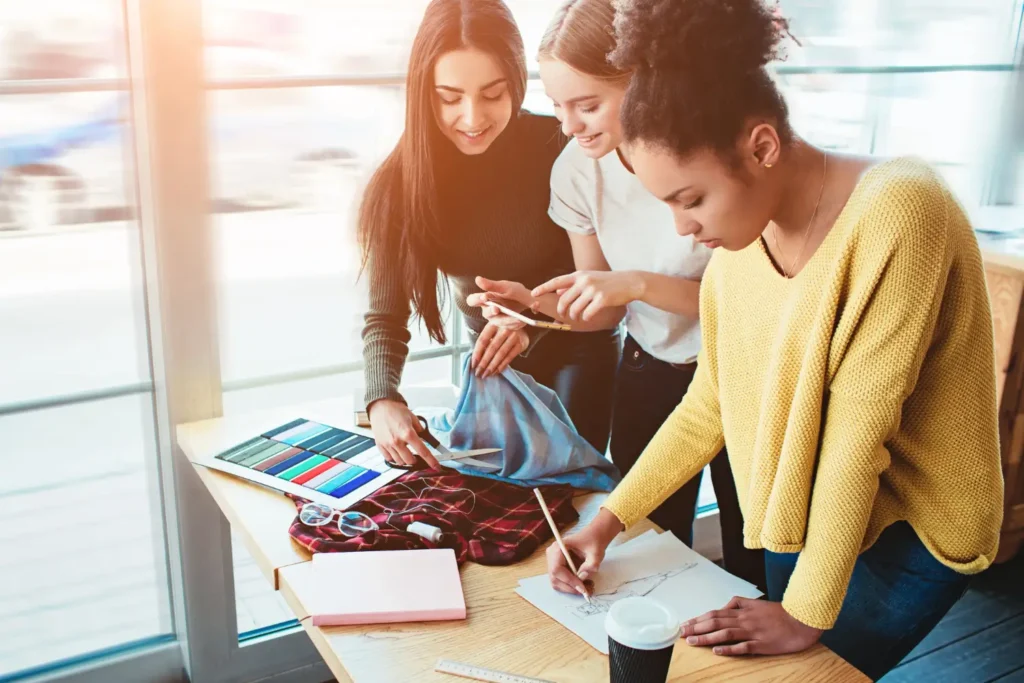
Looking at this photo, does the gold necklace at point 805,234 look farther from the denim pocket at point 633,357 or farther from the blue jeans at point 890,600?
the denim pocket at point 633,357

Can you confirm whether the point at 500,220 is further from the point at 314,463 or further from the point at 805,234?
the point at 805,234

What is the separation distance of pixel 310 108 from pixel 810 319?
98 centimetres

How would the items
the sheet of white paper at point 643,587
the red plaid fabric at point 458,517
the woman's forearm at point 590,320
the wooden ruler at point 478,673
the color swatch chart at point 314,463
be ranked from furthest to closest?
the woman's forearm at point 590,320 < the color swatch chart at point 314,463 < the red plaid fabric at point 458,517 < the sheet of white paper at point 643,587 < the wooden ruler at point 478,673

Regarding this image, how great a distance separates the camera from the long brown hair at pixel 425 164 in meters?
1.55

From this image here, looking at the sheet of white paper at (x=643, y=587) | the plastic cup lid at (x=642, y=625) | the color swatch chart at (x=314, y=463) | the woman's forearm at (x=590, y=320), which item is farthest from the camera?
the woman's forearm at (x=590, y=320)

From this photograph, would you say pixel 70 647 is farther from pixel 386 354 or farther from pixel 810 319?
pixel 810 319

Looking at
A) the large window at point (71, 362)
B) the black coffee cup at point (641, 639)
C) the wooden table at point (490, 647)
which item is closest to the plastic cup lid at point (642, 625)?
the black coffee cup at point (641, 639)

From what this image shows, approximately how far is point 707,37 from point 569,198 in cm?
61

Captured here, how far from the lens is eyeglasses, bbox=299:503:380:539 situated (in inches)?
56.4

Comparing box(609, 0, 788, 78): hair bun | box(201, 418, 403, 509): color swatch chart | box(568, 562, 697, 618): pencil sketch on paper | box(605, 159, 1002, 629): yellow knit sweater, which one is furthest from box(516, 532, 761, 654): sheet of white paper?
box(609, 0, 788, 78): hair bun

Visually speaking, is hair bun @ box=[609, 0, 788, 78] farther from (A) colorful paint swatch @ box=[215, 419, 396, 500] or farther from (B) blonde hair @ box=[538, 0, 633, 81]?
(A) colorful paint swatch @ box=[215, 419, 396, 500]

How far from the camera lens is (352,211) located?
1.69 metres

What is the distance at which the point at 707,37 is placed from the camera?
3.48 ft

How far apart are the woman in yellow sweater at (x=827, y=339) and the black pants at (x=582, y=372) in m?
0.49
